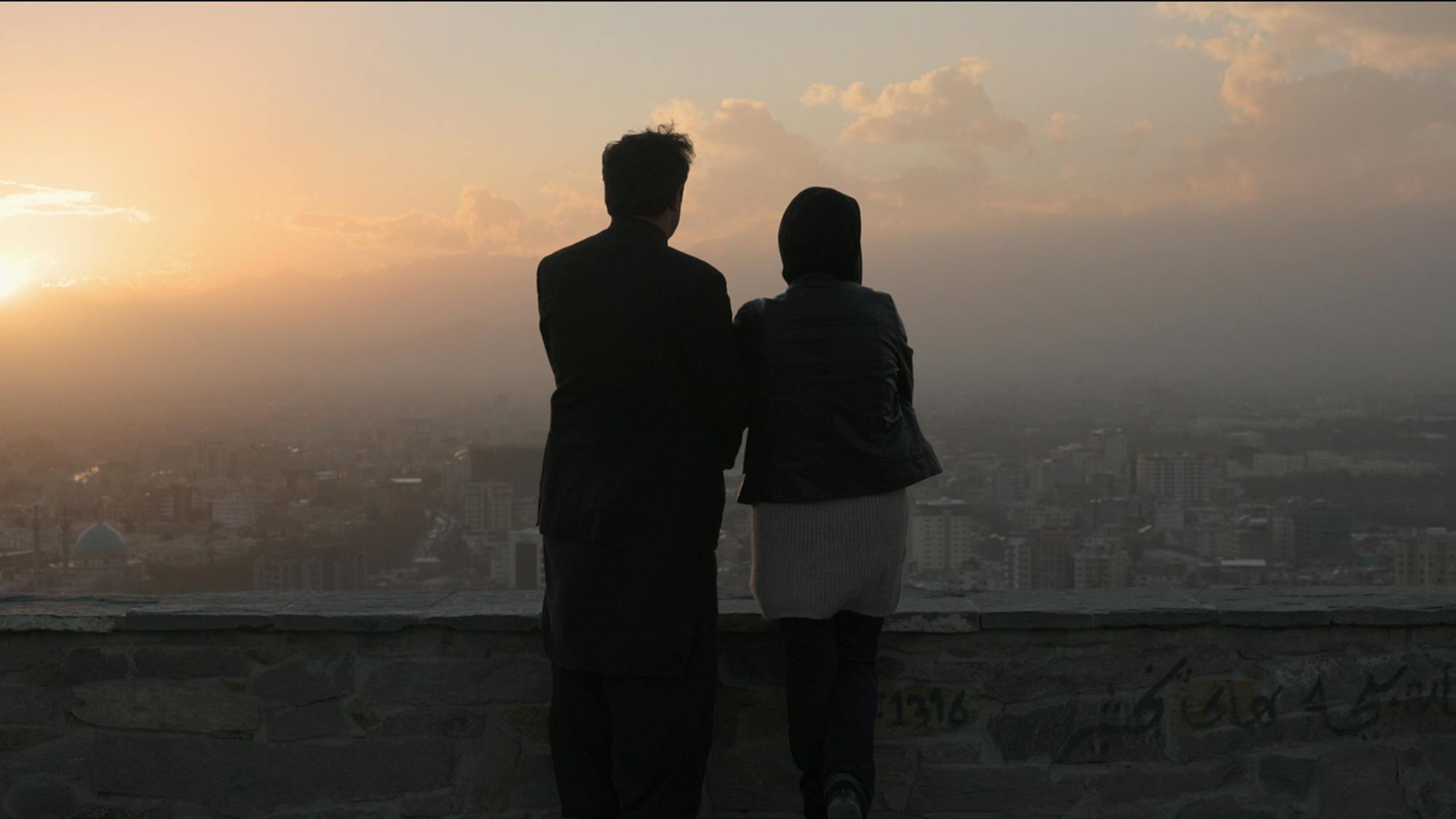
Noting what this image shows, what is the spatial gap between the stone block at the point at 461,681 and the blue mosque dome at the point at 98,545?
6.04 m

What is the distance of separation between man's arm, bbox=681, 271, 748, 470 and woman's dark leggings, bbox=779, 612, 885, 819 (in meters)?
0.58

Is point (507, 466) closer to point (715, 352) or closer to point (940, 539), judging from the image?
point (940, 539)

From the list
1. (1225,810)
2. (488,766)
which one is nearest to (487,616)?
(488,766)

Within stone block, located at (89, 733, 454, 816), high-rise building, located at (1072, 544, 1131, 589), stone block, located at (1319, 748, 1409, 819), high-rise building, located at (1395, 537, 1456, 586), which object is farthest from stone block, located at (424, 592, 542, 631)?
high-rise building, located at (1072, 544, 1131, 589)

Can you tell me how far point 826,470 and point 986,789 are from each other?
1.19 meters

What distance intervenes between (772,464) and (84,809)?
2.19m

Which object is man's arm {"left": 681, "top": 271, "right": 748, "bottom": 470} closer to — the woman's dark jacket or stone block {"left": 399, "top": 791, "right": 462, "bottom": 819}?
the woman's dark jacket

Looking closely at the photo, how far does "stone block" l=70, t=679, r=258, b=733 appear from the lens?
3188 mm

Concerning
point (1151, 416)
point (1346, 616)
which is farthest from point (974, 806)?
point (1151, 416)

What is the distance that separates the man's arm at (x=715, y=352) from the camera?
100.0 inches

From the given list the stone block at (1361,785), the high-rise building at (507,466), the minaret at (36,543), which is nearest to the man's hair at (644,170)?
the stone block at (1361,785)

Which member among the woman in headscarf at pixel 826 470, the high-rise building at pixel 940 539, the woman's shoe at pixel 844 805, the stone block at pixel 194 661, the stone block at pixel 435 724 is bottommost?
the high-rise building at pixel 940 539

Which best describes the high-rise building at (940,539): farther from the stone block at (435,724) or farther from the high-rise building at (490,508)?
the stone block at (435,724)

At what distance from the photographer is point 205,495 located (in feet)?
49.0
